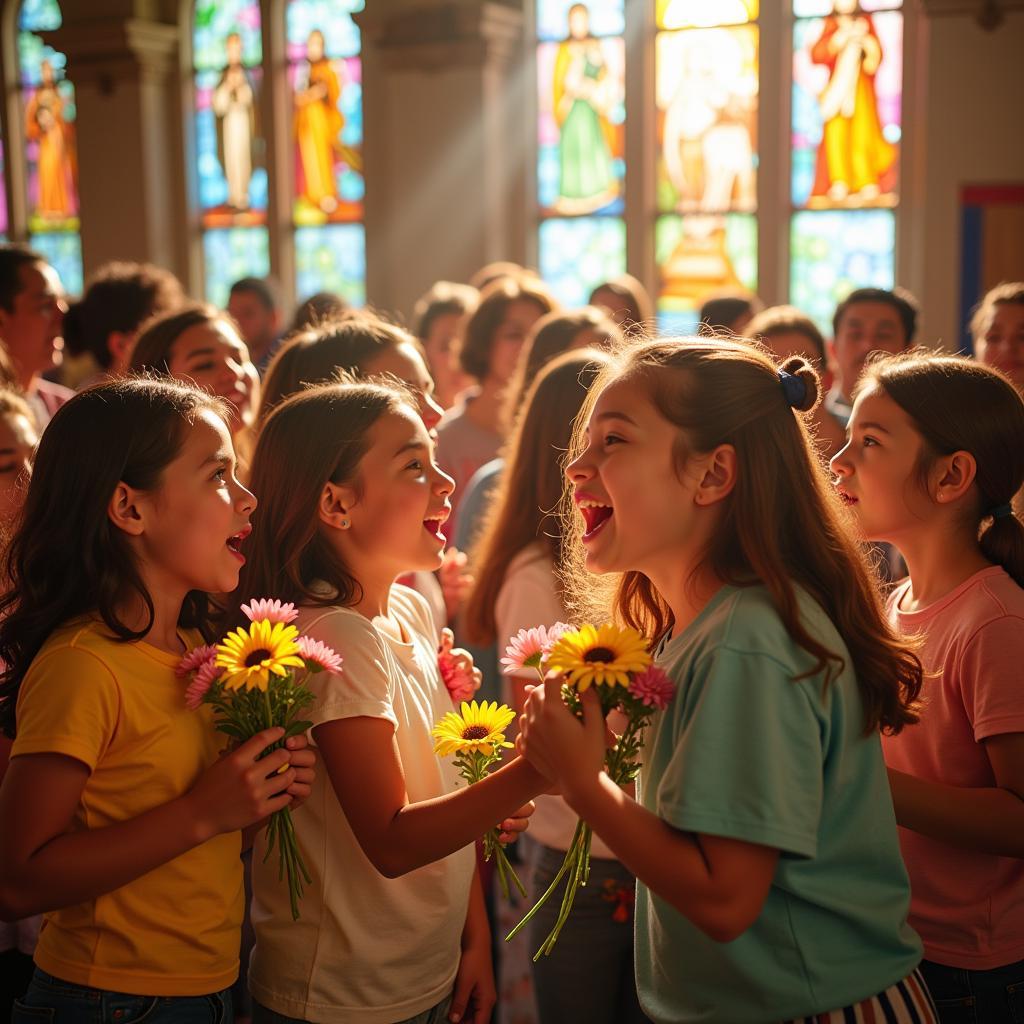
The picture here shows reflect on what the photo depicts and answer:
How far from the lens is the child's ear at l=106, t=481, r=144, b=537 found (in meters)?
1.87

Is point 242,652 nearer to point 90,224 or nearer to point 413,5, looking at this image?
point 413,5

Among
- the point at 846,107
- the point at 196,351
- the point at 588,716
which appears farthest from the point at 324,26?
the point at 588,716

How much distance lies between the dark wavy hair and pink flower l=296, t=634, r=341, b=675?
31cm

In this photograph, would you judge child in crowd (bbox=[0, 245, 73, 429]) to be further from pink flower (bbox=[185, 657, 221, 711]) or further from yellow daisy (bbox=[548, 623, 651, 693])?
yellow daisy (bbox=[548, 623, 651, 693])

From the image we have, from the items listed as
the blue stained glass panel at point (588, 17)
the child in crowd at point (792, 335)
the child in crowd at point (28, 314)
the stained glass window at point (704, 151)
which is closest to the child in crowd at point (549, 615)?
the child in crowd at point (792, 335)

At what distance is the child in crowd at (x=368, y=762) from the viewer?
181cm

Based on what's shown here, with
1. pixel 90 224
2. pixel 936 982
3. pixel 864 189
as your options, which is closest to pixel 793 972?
pixel 936 982

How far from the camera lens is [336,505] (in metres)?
2.04

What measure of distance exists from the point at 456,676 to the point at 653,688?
72 centimetres

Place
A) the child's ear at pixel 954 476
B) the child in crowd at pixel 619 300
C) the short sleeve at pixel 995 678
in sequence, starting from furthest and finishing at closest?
the child in crowd at pixel 619 300, the child's ear at pixel 954 476, the short sleeve at pixel 995 678

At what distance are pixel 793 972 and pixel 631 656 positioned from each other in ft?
1.53

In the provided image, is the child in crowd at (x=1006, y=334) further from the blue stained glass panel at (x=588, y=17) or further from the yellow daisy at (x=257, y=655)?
the blue stained glass panel at (x=588, y=17)

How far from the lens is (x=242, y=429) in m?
3.15

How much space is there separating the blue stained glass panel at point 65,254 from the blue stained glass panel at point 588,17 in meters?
4.39
